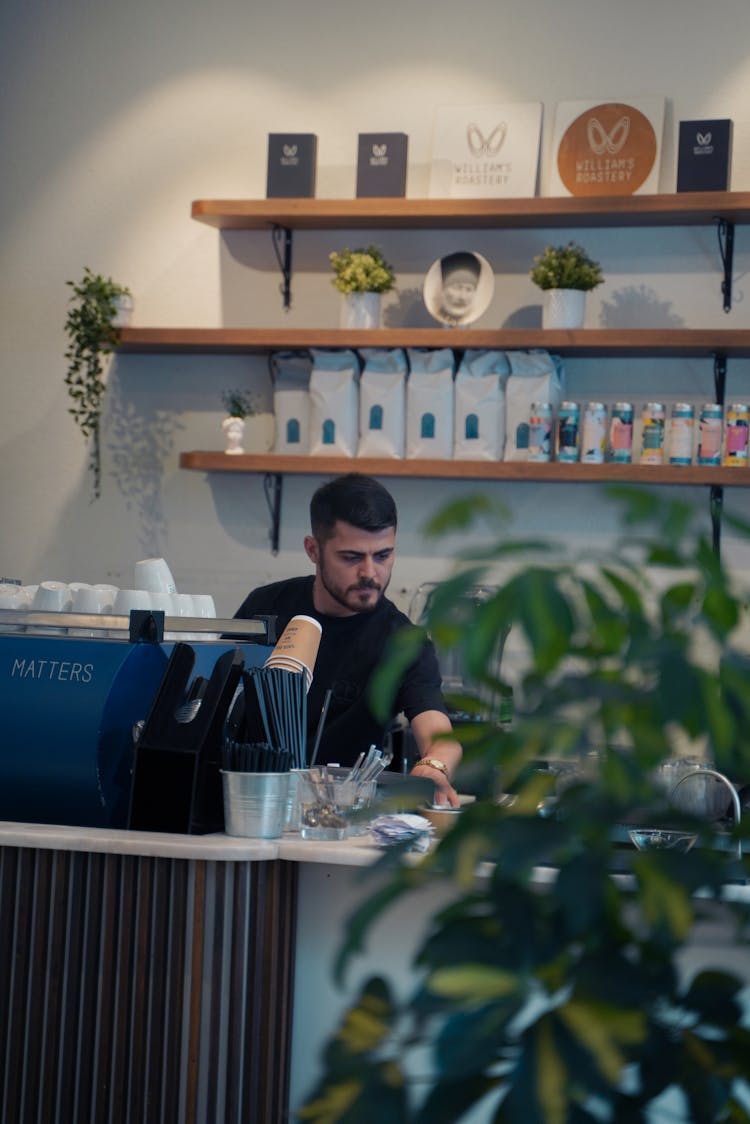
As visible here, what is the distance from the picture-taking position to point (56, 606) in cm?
240

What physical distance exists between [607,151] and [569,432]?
0.81 metres

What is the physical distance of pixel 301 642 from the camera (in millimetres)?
2314

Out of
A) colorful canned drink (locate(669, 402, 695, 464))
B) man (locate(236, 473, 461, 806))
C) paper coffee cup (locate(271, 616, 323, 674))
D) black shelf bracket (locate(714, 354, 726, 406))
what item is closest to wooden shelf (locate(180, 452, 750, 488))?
→ colorful canned drink (locate(669, 402, 695, 464))

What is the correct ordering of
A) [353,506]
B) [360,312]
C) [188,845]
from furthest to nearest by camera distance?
[360,312] → [353,506] → [188,845]

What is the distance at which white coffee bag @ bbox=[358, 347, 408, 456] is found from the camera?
3994mm

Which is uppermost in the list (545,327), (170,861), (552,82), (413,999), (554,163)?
(552,82)

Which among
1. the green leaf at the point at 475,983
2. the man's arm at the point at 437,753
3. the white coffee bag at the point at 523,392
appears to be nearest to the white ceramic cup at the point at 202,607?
the man's arm at the point at 437,753

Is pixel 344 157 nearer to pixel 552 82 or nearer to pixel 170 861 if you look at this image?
pixel 552 82

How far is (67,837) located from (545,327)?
7.64 feet

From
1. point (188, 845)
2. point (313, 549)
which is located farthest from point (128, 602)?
point (313, 549)

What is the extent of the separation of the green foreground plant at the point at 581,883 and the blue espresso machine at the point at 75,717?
1434 mm

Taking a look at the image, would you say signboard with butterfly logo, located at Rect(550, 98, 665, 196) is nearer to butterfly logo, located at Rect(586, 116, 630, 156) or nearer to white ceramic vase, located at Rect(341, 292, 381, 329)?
butterfly logo, located at Rect(586, 116, 630, 156)

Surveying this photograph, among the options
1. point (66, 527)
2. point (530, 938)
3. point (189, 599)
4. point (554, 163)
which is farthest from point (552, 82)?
point (530, 938)

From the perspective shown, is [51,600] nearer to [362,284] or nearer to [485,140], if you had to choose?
[362,284]
